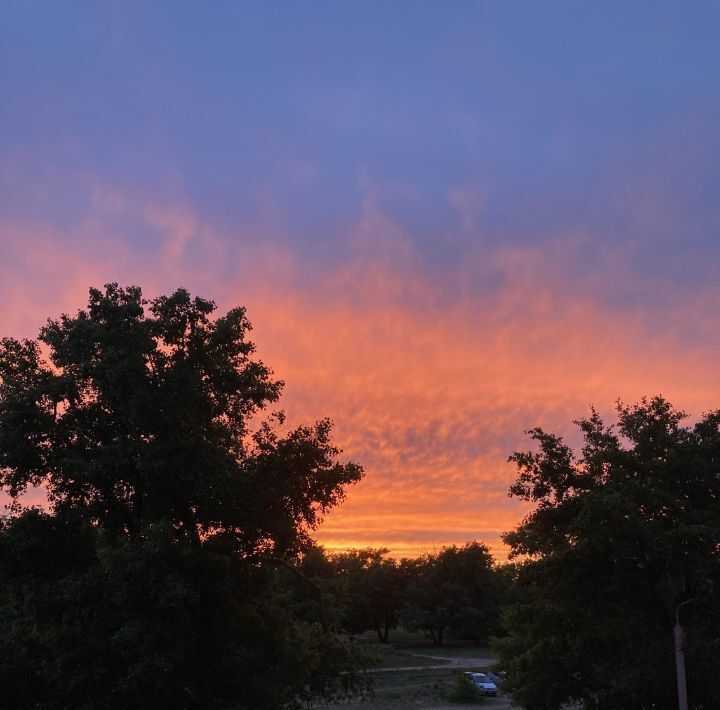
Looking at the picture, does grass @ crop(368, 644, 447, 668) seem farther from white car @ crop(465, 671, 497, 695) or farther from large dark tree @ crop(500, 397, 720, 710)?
large dark tree @ crop(500, 397, 720, 710)

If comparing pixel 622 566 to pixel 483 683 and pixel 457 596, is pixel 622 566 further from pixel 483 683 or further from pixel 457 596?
pixel 457 596

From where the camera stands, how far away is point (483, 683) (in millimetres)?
60062

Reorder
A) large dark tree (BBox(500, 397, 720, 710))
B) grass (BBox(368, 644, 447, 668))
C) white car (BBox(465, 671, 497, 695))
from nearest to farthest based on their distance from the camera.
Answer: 1. large dark tree (BBox(500, 397, 720, 710))
2. white car (BBox(465, 671, 497, 695))
3. grass (BBox(368, 644, 447, 668))

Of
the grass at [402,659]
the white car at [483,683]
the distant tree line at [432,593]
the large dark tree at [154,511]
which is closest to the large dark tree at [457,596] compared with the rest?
the distant tree line at [432,593]

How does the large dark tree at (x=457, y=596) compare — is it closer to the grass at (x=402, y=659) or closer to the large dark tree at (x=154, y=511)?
the grass at (x=402, y=659)

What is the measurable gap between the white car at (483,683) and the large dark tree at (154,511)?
133 feet

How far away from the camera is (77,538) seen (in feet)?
73.5

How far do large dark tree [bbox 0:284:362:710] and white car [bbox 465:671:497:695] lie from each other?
4044 centimetres

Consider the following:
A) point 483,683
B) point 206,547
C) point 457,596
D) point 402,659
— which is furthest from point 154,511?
point 457,596

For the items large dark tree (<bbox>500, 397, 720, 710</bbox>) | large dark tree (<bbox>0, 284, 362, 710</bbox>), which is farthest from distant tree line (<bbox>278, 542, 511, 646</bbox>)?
large dark tree (<bbox>0, 284, 362, 710</bbox>)

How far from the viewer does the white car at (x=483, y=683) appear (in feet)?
193

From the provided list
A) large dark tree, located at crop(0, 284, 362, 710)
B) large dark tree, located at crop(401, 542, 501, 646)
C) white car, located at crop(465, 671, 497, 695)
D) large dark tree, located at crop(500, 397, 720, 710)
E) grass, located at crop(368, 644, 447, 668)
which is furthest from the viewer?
large dark tree, located at crop(401, 542, 501, 646)

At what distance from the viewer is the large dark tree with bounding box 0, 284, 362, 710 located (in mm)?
19969

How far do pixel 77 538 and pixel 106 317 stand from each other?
24.4 feet
